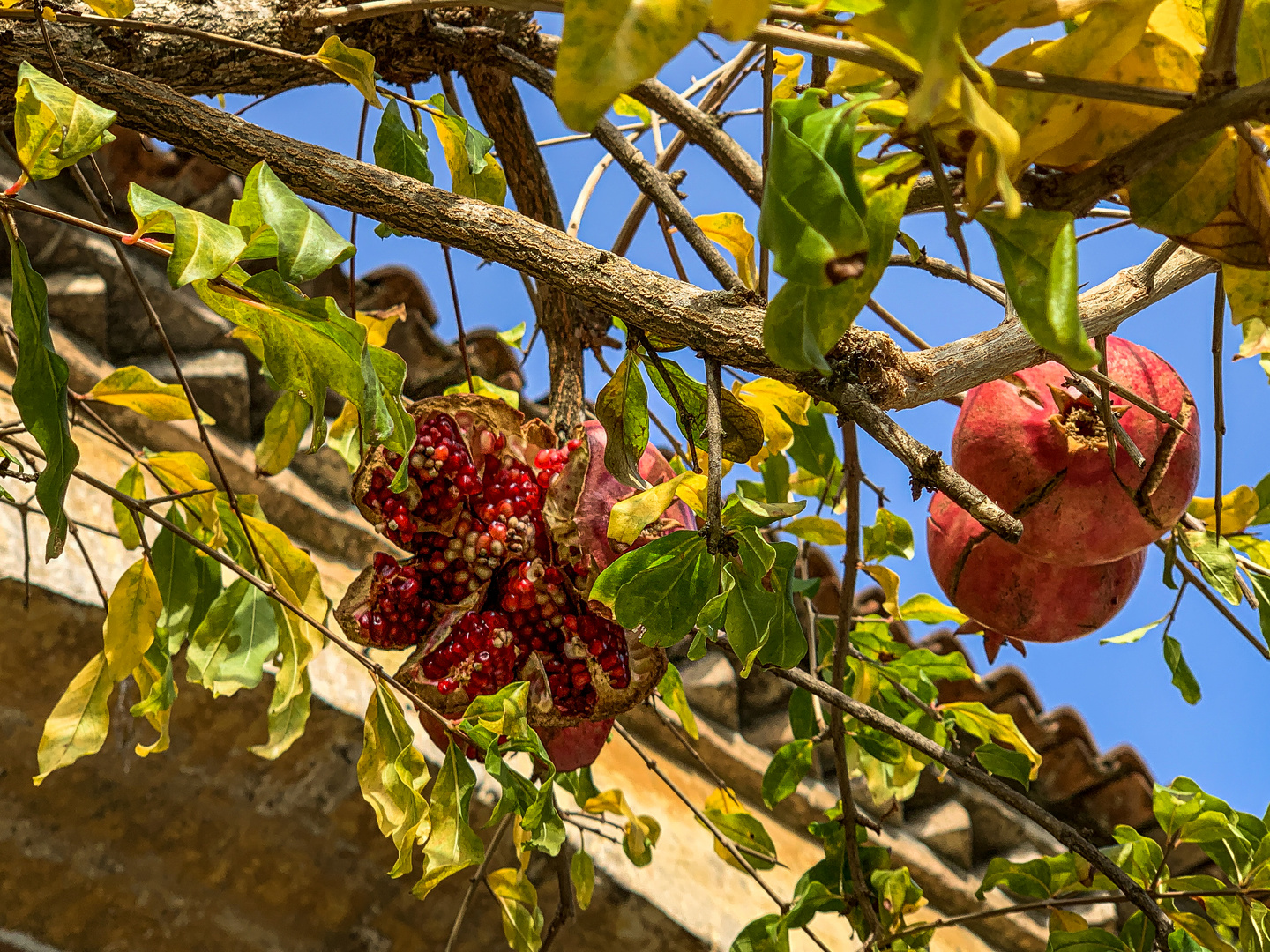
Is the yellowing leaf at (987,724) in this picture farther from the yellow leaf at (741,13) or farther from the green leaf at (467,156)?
the yellow leaf at (741,13)

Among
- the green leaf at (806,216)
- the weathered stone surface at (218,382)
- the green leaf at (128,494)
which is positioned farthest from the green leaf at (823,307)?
the weathered stone surface at (218,382)

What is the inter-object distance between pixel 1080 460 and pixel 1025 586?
15 centimetres

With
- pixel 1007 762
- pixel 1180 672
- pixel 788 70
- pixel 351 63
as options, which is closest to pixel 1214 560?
pixel 1180 672

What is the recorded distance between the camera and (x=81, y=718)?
0.89 meters

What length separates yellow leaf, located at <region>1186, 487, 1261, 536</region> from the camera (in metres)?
1.08

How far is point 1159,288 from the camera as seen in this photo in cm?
69

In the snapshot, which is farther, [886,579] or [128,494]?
[886,579]

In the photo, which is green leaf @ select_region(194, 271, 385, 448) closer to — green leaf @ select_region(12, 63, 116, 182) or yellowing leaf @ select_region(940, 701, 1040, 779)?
green leaf @ select_region(12, 63, 116, 182)

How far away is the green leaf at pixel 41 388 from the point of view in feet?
1.83

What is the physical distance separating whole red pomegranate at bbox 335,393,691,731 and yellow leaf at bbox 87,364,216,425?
0.87 feet

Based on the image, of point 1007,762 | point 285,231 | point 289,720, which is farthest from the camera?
point 1007,762

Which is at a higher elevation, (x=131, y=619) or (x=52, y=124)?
(x=52, y=124)

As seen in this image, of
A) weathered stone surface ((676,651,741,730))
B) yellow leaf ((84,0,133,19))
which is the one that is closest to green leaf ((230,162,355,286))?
yellow leaf ((84,0,133,19))

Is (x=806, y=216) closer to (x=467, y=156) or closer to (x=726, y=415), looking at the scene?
(x=726, y=415)
